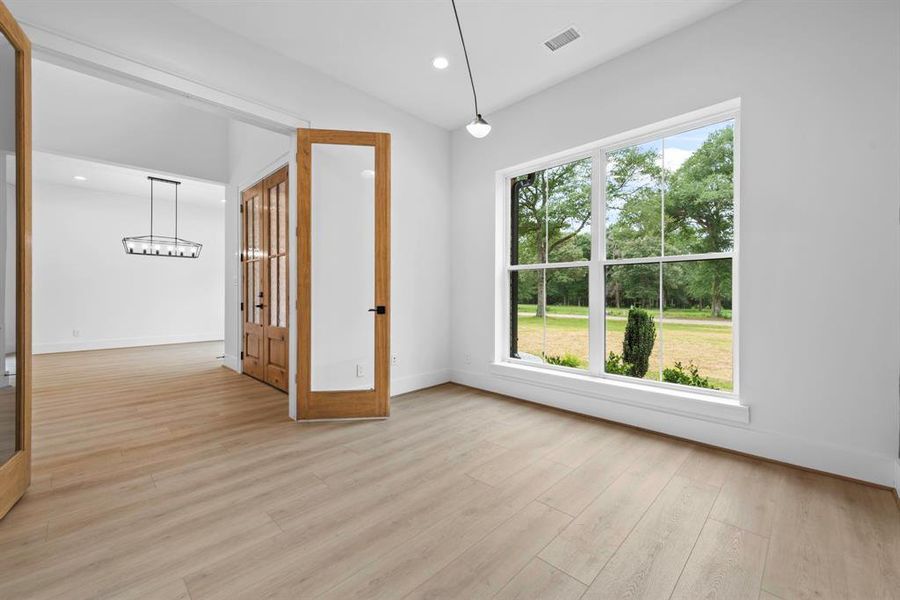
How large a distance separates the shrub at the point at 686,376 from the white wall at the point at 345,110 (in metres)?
A: 2.48

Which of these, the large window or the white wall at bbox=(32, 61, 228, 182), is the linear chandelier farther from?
the large window

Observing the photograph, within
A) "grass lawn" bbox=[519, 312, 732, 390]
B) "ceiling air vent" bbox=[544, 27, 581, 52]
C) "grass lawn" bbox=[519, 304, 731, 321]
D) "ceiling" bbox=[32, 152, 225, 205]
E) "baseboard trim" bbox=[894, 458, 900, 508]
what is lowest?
"baseboard trim" bbox=[894, 458, 900, 508]

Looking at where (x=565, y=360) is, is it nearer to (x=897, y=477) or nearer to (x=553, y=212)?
(x=553, y=212)

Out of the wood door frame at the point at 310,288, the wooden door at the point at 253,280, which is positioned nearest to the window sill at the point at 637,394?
the wood door frame at the point at 310,288

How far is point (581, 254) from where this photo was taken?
3.69 metres

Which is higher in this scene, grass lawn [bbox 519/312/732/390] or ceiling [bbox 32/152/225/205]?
ceiling [bbox 32/152/225/205]

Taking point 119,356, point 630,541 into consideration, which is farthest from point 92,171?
A: point 630,541

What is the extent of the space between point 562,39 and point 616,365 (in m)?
2.81

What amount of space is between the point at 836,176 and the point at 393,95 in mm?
3683

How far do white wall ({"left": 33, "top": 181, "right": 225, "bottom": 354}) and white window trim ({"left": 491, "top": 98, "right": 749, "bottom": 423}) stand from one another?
25.1 ft

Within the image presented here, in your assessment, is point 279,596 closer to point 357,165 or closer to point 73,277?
point 357,165

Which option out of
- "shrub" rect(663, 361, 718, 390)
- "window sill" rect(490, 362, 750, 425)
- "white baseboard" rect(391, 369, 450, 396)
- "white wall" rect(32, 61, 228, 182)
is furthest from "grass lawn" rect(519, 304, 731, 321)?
"white wall" rect(32, 61, 228, 182)

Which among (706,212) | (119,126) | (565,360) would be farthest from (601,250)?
(119,126)

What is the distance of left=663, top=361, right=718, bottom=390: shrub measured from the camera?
3007 millimetres
